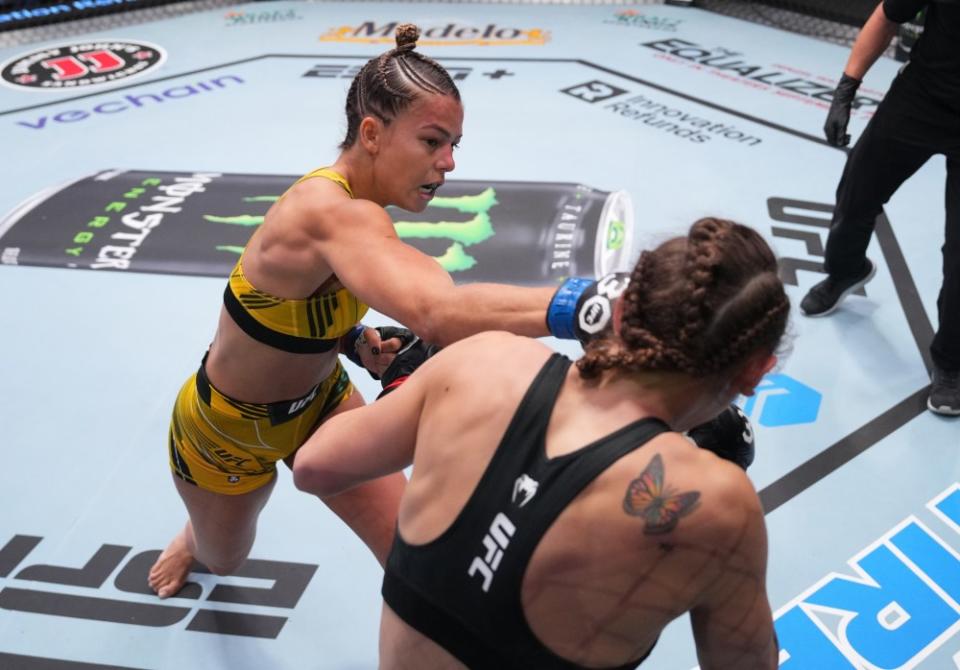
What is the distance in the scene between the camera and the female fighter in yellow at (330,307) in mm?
1515

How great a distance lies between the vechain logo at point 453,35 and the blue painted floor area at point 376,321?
0.04 meters

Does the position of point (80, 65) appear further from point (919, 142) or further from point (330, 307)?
point (919, 142)

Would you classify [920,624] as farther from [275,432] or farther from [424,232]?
[424,232]

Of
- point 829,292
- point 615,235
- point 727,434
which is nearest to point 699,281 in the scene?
point 727,434

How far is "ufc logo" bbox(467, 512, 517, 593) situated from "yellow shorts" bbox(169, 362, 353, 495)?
39.1 inches

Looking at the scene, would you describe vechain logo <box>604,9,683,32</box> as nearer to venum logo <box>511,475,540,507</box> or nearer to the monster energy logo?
the monster energy logo

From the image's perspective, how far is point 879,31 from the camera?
128 inches

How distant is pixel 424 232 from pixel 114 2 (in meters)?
4.99

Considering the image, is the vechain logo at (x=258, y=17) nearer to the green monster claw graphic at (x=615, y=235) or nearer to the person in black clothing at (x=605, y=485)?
the green monster claw graphic at (x=615, y=235)

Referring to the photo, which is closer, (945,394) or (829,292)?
(945,394)

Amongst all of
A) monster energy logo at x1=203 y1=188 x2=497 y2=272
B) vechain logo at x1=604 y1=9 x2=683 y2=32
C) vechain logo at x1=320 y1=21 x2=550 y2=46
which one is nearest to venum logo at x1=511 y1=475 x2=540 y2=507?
monster energy logo at x1=203 y1=188 x2=497 y2=272

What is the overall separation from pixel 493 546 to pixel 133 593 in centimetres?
171

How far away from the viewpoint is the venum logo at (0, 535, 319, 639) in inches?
95.1

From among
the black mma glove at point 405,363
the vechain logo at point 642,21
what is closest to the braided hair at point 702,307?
the black mma glove at point 405,363
